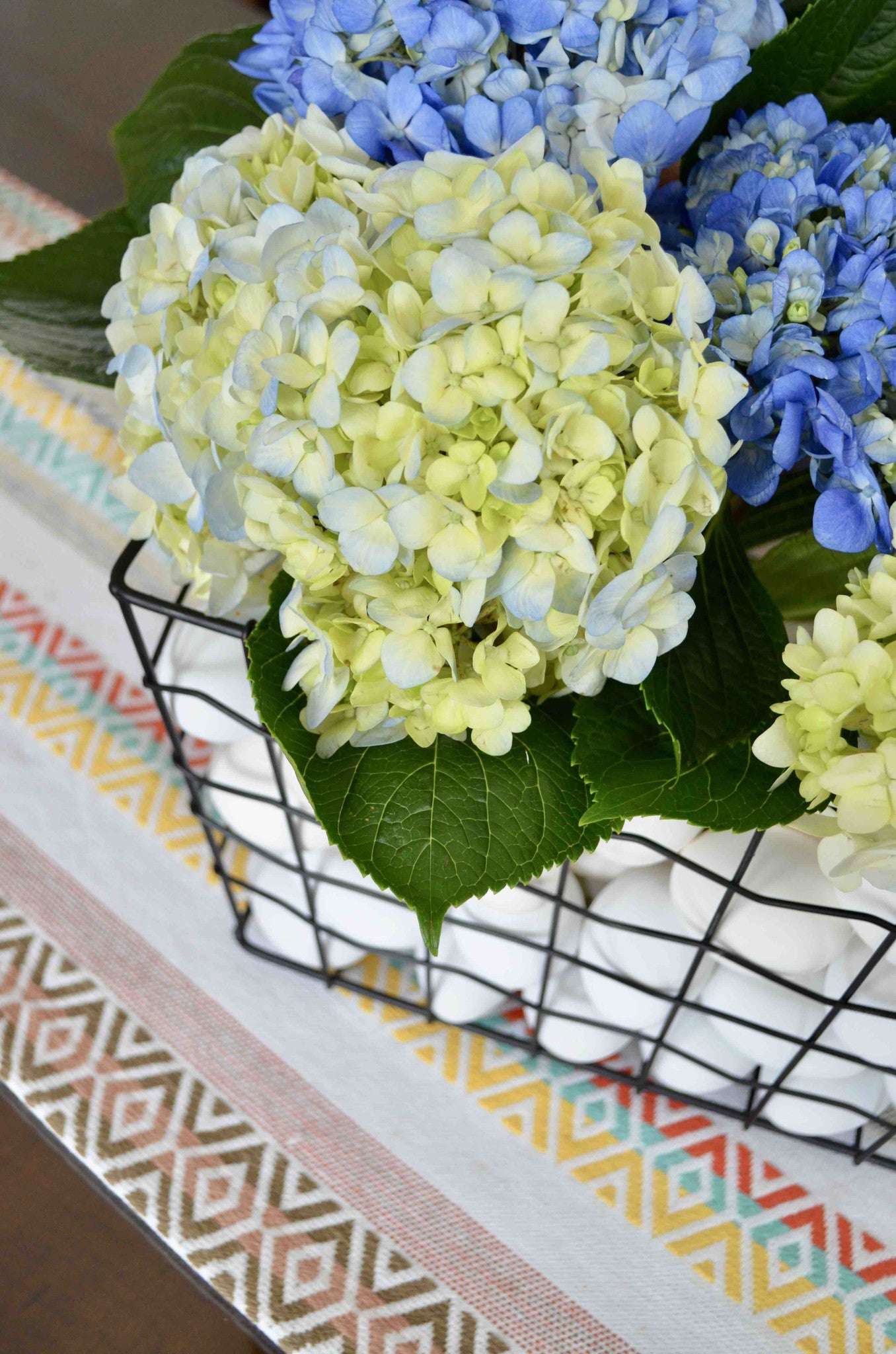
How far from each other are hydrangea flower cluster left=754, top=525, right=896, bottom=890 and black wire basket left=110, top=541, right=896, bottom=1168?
2.4 inches

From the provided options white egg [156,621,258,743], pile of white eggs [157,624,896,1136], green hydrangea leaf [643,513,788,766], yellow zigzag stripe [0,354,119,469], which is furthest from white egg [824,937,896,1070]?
yellow zigzag stripe [0,354,119,469]

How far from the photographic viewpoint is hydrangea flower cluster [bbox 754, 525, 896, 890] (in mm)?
239

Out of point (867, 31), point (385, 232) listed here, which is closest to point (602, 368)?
point (385, 232)

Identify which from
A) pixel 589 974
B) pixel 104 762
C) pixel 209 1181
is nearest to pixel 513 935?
pixel 589 974

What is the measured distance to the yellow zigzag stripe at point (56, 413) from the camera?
0.60 metres

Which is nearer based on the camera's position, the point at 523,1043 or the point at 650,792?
the point at 650,792

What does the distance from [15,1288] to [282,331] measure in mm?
324

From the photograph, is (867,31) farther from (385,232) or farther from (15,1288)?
(15,1288)

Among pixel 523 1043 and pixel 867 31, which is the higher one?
pixel 867 31

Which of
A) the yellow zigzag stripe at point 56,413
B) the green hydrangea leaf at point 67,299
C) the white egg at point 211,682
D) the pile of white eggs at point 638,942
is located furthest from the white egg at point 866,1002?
the yellow zigzag stripe at point 56,413

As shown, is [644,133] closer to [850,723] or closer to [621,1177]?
[850,723]

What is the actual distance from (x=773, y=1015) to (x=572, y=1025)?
8cm

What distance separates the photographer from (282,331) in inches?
9.5

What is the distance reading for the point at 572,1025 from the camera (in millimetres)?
424
